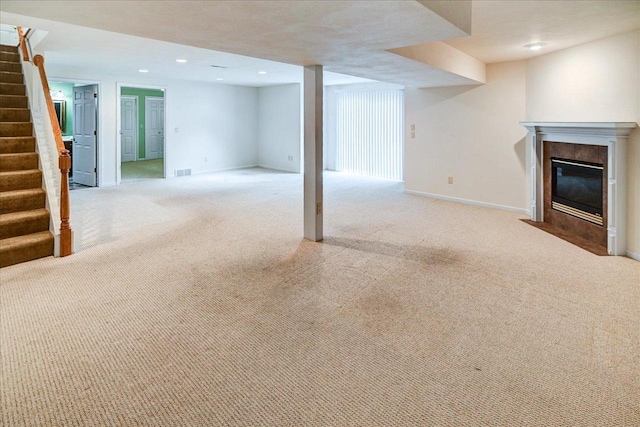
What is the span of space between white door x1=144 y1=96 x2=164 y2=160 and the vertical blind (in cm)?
640

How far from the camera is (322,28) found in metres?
2.85

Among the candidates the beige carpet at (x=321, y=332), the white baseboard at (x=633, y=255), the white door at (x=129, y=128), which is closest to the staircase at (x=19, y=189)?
the beige carpet at (x=321, y=332)

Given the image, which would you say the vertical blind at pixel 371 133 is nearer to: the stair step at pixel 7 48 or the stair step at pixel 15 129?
the stair step at pixel 7 48

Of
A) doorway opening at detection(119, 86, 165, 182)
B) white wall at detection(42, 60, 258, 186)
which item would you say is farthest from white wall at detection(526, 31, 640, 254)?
doorway opening at detection(119, 86, 165, 182)

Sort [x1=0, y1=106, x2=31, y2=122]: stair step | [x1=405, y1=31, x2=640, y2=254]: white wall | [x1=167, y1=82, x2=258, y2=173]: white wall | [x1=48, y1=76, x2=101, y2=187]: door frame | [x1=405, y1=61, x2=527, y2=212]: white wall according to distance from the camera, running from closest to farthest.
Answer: [x1=405, y1=31, x2=640, y2=254]: white wall, [x1=0, y1=106, x2=31, y2=122]: stair step, [x1=405, y1=61, x2=527, y2=212]: white wall, [x1=48, y1=76, x2=101, y2=187]: door frame, [x1=167, y1=82, x2=258, y2=173]: white wall

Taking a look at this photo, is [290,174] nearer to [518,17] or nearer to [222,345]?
[518,17]

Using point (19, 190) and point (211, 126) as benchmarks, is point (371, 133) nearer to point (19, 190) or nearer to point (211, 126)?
point (211, 126)

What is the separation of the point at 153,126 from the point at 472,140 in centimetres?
1064

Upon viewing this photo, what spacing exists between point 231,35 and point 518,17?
100 inches

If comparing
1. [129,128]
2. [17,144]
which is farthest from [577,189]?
[129,128]

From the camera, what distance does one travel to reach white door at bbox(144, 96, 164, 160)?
13406 mm

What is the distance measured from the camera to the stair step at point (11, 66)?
5.75 meters

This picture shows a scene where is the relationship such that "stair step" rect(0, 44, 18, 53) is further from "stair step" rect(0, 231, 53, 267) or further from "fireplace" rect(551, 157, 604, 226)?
"fireplace" rect(551, 157, 604, 226)

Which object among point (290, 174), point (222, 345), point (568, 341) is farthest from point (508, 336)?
point (290, 174)
